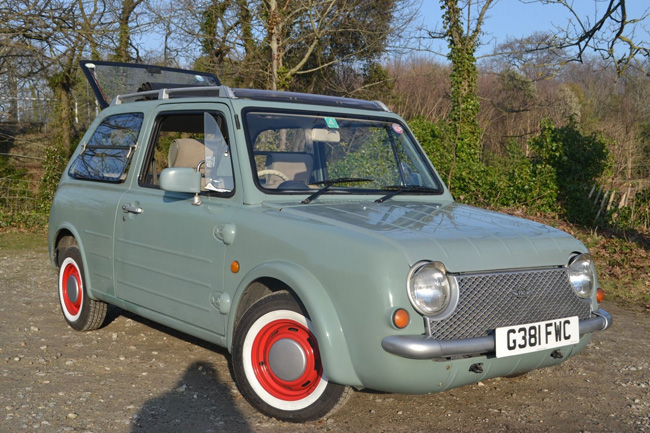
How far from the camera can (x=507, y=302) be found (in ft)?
12.6

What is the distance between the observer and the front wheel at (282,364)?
3.94 m

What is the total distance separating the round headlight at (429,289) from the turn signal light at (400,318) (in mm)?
71

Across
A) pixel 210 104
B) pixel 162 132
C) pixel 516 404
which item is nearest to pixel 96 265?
pixel 162 132

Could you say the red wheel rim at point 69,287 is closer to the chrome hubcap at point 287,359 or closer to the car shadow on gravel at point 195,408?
the car shadow on gravel at point 195,408

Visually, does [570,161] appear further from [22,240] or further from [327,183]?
[22,240]

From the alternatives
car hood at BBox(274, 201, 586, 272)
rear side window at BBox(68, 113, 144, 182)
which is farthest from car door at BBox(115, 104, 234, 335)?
car hood at BBox(274, 201, 586, 272)

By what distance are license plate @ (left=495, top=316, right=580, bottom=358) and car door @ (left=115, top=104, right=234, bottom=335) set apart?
1775 mm

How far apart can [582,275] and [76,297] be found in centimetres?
423

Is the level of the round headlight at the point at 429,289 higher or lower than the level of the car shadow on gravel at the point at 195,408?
higher

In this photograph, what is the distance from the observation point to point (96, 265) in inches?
228

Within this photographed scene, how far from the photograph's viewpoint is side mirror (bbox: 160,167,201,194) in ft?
15.1

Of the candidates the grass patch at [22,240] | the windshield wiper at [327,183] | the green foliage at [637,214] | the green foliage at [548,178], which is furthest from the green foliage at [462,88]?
the windshield wiper at [327,183]

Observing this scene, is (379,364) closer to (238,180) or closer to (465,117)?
(238,180)

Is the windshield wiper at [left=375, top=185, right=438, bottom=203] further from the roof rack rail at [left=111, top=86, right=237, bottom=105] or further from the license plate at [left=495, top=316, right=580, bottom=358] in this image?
the license plate at [left=495, top=316, right=580, bottom=358]
